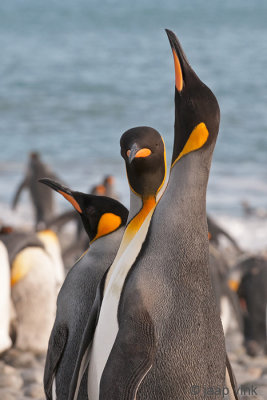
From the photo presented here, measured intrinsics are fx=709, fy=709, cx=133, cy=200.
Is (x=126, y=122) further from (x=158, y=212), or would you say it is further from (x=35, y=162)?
(x=158, y=212)

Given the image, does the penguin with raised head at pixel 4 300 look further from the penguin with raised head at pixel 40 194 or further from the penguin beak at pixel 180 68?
the penguin with raised head at pixel 40 194

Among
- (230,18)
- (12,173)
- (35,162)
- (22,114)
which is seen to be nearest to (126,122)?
(22,114)

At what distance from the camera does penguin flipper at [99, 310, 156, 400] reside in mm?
1858

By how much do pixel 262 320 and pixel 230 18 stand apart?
5606 cm

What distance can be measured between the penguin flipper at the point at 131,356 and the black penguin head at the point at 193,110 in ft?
1.62

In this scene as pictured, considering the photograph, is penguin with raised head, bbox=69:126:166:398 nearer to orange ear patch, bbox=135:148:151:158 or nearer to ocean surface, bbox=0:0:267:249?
orange ear patch, bbox=135:148:151:158

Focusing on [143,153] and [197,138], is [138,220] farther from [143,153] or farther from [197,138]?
[197,138]

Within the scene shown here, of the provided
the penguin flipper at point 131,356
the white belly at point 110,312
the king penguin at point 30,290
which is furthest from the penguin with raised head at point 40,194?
the penguin flipper at point 131,356

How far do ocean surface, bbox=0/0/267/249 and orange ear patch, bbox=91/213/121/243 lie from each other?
7.37 metres

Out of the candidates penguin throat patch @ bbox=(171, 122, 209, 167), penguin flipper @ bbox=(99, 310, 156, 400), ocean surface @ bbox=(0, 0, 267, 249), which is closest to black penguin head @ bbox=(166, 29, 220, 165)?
penguin throat patch @ bbox=(171, 122, 209, 167)

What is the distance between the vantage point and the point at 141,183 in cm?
214

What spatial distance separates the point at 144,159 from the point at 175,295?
1.37ft

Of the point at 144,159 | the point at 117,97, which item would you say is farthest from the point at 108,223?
the point at 117,97

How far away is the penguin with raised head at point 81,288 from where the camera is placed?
235cm
